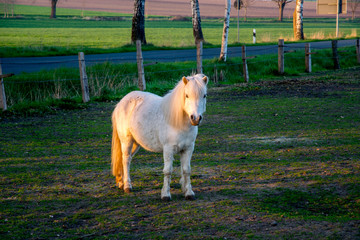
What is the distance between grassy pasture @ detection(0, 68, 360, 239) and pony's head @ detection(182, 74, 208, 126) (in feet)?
3.79

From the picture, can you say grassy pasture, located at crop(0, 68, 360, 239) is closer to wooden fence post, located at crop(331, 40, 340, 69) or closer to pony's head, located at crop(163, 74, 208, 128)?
pony's head, located at crop(163, 74, 208, 128)

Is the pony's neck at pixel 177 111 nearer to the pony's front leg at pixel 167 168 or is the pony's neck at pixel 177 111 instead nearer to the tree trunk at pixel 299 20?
the pony's front leg at pixel 167 168

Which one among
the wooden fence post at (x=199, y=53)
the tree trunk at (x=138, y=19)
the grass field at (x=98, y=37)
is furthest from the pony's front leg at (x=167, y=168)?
the tree trunk at (x=138, y=19)

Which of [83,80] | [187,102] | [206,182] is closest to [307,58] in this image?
[83,80]

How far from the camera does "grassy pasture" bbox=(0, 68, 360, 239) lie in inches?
186

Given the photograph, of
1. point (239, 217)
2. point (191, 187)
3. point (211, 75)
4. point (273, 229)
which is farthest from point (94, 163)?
point (211, 75)

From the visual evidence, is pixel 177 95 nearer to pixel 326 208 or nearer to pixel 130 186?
pixel 130 186

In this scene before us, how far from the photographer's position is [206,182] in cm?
636

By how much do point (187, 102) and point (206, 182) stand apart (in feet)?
5.41

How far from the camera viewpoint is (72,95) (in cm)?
1471

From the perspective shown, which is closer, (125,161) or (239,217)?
(239,217)

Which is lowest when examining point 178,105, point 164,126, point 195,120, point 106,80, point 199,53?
point 106,80

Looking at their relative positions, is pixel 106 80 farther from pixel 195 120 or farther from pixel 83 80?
pixel 195 120

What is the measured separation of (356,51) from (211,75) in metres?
10.3
